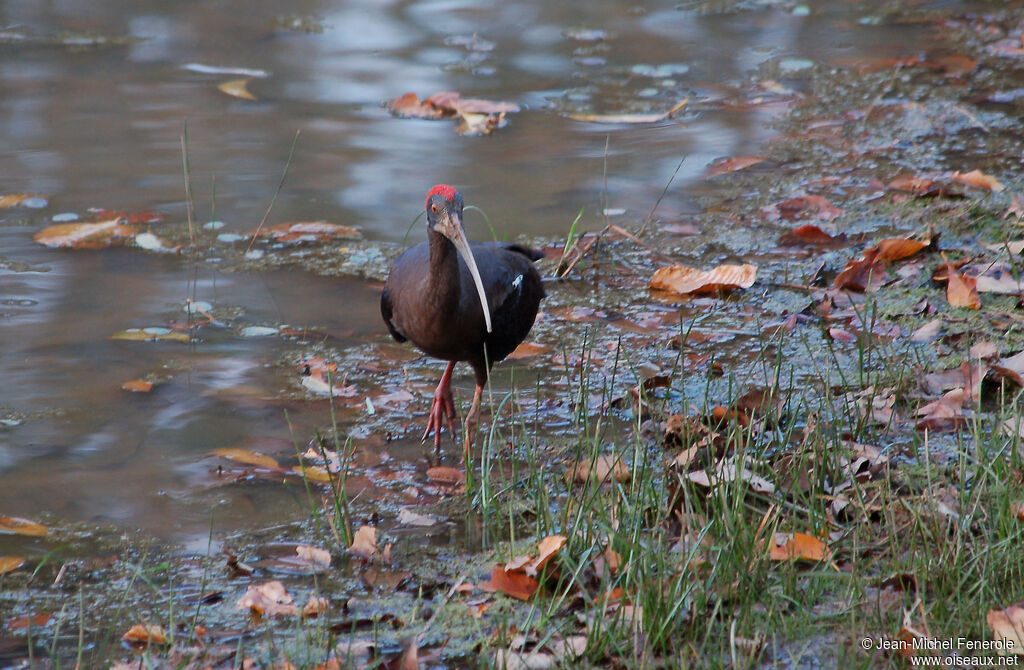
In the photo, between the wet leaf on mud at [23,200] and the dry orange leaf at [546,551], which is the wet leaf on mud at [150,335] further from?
the dry orange leaf at [546,551]

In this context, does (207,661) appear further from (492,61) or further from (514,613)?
(492,61)

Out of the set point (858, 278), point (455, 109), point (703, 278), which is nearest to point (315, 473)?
point (703, 278)

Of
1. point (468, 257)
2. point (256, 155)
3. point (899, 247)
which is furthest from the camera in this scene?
point (256, 155)

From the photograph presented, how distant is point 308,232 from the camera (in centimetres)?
578

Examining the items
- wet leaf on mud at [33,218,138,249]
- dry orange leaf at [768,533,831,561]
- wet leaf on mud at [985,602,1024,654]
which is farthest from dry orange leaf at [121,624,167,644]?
wet leaf on mud at [33,218,138,249]

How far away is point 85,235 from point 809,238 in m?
3.74

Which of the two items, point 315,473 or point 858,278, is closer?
point 315,473

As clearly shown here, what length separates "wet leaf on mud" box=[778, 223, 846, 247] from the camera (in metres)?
5.29

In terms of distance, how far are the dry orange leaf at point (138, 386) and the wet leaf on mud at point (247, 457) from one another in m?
0.61

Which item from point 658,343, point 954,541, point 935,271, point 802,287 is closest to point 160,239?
point 658,343

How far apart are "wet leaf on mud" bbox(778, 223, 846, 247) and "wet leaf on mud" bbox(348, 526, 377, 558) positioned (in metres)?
2.94

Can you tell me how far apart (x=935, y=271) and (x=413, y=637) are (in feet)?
10.1

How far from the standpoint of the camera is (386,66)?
28.5ft

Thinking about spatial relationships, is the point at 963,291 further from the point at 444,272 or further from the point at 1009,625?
the point at 1009,625
